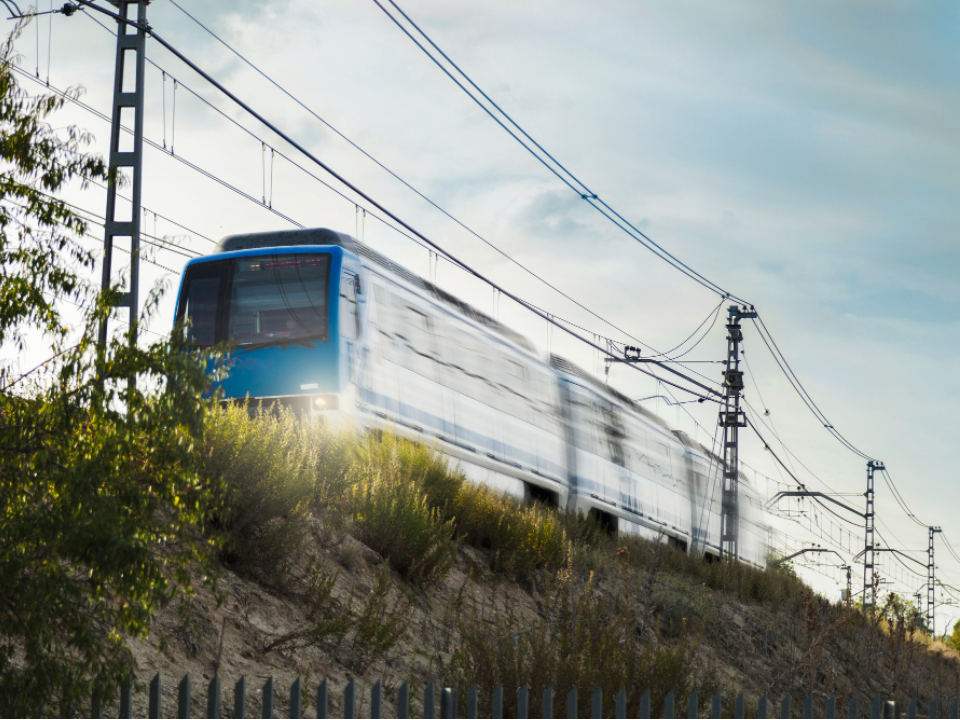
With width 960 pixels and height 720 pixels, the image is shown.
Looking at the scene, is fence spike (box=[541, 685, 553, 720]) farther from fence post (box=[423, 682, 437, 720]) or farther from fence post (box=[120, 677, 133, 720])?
fence post (box=[120, 677, 133, 720])

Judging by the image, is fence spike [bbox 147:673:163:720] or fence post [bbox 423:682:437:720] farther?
fence spike [bbox 147:673:163:720]

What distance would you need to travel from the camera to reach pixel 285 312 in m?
13.6

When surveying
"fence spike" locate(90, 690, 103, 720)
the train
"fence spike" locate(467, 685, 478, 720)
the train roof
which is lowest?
"fence spike" locate(90, 690, 103, 720)

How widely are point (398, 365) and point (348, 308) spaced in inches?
50.7

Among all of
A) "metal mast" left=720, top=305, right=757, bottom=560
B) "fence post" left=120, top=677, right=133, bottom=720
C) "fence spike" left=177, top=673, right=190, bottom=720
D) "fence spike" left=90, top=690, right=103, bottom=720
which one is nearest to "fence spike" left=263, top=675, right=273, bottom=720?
"fence spike" left=177, top=673, right=190, bottom=720

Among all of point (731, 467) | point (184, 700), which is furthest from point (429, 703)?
point (731, 467)

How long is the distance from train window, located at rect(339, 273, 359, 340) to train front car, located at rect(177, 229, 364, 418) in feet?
0.04

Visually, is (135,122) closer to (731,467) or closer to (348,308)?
(348,308)

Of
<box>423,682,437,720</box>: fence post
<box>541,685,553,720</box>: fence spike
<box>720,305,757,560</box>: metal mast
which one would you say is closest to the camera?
<box>423,682,437,720</box>: fence post

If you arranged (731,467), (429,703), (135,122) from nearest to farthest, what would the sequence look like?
(429,703) → (135,122) → (731,467)

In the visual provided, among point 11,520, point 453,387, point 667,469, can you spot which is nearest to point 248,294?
point 453,387

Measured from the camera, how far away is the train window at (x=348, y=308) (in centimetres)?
1338

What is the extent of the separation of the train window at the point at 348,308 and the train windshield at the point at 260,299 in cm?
20

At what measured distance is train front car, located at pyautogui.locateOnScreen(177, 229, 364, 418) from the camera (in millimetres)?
13164
